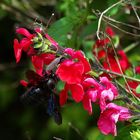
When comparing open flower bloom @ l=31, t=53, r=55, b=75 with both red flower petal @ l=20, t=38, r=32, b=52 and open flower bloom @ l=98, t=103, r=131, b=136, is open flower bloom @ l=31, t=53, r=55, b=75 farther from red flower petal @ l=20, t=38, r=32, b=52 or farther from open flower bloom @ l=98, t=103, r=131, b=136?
open flower bloom @ l=98, t=103, r=131, b=136

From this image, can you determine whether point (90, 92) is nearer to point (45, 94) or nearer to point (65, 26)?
point (45, 94)

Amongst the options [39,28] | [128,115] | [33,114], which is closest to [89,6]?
[39,28]

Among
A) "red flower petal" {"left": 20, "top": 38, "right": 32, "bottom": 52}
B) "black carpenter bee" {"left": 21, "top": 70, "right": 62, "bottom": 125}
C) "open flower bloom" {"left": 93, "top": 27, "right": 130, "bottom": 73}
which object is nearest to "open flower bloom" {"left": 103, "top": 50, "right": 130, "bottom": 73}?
"open flower bloom" {"left": 93, "top": 27, "right": 130, "bottom": 73}

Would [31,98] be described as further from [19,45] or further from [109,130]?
[109,130]

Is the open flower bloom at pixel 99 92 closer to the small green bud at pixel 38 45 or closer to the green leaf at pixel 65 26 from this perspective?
the small green bud at pixel 38 45

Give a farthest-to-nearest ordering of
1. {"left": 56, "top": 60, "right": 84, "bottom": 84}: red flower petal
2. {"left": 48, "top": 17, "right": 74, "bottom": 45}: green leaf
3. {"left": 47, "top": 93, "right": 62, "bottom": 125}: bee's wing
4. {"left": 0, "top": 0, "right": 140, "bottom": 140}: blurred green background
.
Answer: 1. {"left": 0, "top": 0, "right": 140, "bottom": 140}: blurred green background
2. {"left": 48, "top": 17, "right": 74, "bottom": 45}: green leaf
3. {"left": 47, "top": 93, "right": 62, "bottom": 125}: bee's wing
4. {"left": 56, "top": 60, "right": 84, "bottom": 84}: red flower petal

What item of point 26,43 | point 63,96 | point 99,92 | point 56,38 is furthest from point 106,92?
point 56,38
